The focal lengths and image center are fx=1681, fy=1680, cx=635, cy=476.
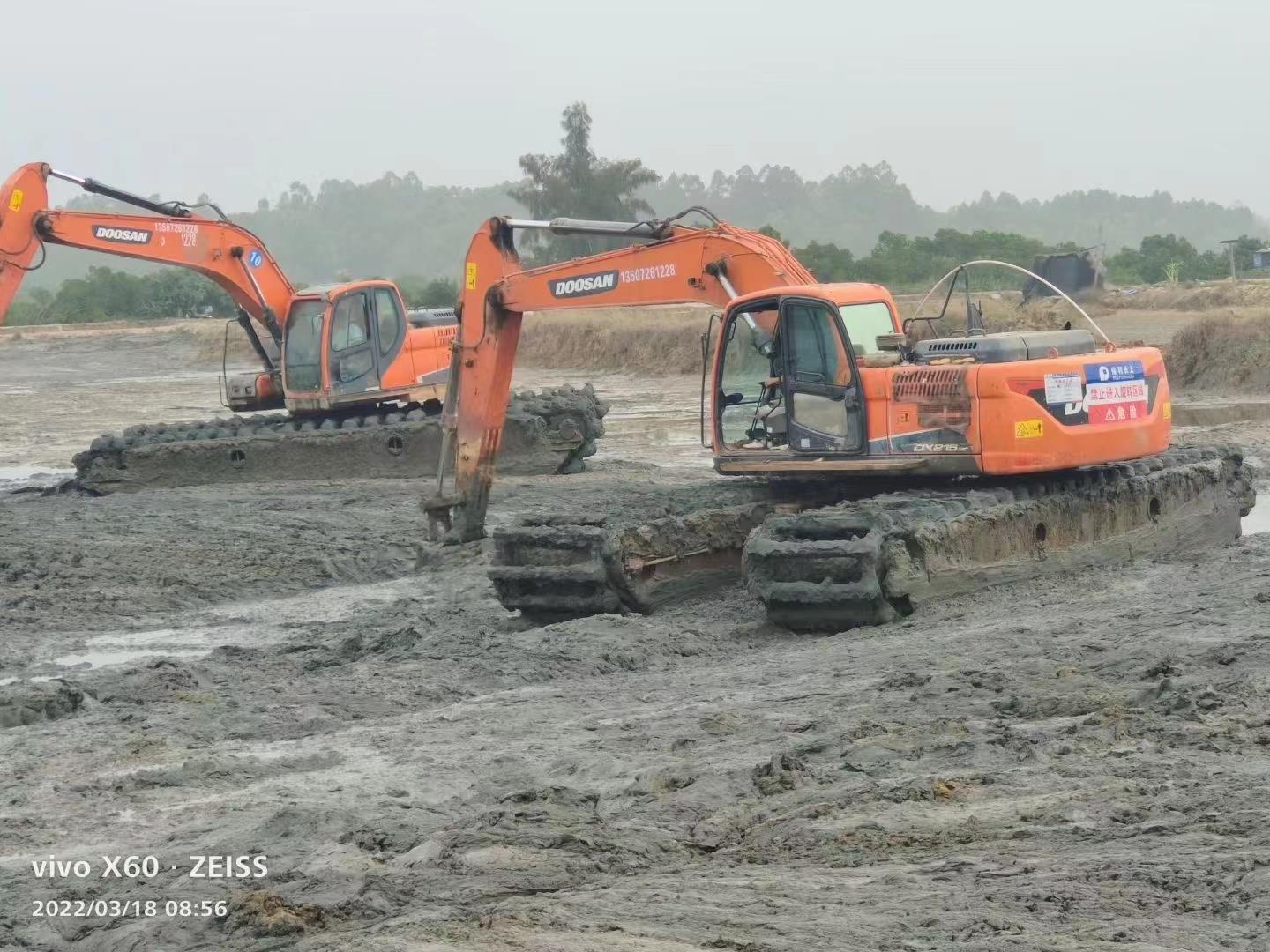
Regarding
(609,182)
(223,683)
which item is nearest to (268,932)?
(223,683)

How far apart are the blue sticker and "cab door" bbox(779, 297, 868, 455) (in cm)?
149

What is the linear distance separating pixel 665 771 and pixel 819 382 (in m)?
4.74

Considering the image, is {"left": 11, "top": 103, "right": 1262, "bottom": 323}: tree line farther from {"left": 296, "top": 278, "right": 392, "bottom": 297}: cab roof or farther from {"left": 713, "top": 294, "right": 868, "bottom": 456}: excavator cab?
{"left": 713, "top": 294, "right": 868, "bottom": 456}: excavator cab

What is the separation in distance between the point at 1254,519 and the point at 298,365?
1143cm

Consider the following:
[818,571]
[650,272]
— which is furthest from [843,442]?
A: [650,272]

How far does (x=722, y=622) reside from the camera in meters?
10.7

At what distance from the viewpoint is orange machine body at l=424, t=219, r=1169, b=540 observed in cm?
1066

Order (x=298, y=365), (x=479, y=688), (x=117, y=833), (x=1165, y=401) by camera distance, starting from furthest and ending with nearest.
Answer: (x=298, y=365), (x=1165, y=401), (x=479, y=688), (x=117, y=833)

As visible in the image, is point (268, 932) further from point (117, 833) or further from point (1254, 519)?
point (1254, 519)

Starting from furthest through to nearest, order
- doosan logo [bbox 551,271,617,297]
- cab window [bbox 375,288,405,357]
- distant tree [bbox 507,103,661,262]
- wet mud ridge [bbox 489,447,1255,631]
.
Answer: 1. distant tree [bbox 507,103,661,262]
2. cab window [bbox 375,288,405,357]
3. doosan logo [bbox 551,271,617,297]
4. wet mud ridge [bbox 489,447,1255,631]

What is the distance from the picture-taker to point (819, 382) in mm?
11211

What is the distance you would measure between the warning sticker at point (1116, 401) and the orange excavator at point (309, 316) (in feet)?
36.6
